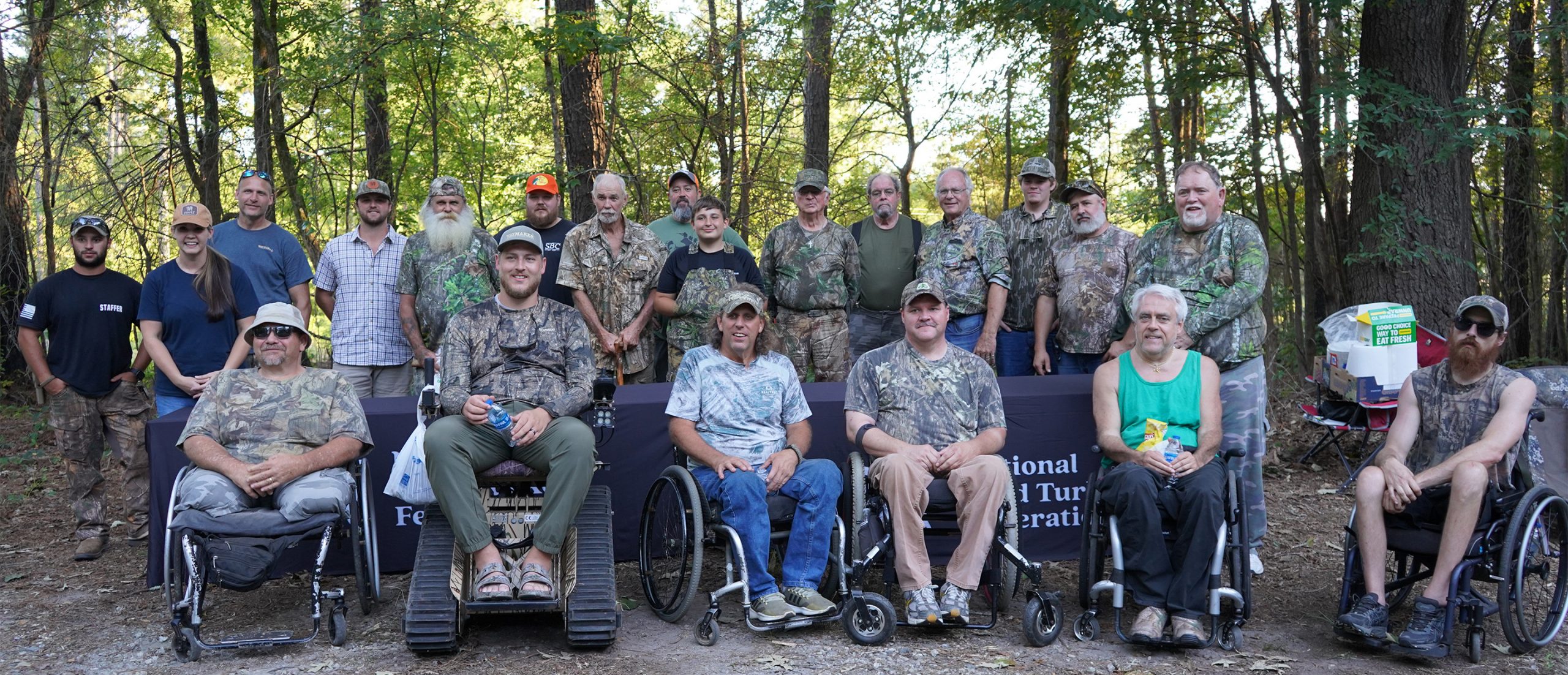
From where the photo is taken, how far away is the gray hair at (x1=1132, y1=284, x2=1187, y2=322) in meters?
4.22

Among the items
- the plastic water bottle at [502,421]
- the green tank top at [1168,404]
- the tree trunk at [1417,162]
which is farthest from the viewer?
the tree trunk at [1417,162]

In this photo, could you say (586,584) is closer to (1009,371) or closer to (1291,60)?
(1009,371)

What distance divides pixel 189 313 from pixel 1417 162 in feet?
23.0

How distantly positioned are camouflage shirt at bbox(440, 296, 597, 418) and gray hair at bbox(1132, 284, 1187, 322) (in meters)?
2.09

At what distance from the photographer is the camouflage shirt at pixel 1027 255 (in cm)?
568

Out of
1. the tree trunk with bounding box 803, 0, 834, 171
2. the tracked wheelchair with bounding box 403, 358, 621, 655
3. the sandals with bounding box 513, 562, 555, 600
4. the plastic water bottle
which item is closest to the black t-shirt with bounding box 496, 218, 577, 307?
the tracked wheelchair with bounding box 403, 358, 621, 655

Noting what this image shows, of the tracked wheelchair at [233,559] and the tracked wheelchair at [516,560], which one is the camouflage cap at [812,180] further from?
the tracked wheelchair at [233,559]

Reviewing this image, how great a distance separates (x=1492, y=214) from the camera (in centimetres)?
1519

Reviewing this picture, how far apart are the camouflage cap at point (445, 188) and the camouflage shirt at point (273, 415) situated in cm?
133

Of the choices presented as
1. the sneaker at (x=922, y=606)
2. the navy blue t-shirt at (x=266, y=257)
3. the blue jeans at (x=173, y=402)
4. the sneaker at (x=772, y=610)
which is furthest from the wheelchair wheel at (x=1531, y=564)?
the blue jeans at (x=173, y=402)

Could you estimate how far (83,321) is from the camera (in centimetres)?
534

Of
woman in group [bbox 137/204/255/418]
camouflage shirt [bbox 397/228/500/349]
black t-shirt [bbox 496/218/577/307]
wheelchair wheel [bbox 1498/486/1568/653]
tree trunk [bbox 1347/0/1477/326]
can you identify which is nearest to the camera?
wheelchair wheel [bbox 1498/486/1568/653]

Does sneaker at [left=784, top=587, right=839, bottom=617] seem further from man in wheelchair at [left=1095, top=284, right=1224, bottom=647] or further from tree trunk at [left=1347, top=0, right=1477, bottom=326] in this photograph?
tree trunk at [left=1347, top=0, right=1477, bottom=326]

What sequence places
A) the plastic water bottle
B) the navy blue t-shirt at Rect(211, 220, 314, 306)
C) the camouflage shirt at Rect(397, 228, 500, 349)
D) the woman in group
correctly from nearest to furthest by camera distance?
the plastic water bottle < the woman in group < the camouflage shirt at Rect(397, 228, 500, 349) < the navy blue t-shirt at Rect(211, 220, 314, 306)
